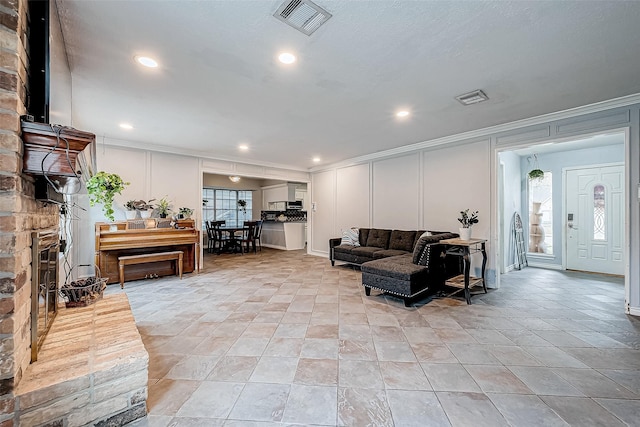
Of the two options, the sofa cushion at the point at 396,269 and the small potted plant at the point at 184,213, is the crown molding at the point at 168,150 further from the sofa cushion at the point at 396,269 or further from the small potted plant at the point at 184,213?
the sofa cushion at the point at 396,269

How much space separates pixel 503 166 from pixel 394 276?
3650 millimetres

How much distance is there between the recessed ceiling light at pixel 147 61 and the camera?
2.31 m

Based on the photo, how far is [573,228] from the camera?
5.45 meters

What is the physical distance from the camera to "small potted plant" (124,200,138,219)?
4812 millimetres

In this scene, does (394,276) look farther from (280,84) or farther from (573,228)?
(573,228)

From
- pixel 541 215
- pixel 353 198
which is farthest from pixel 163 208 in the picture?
pixel 541 215

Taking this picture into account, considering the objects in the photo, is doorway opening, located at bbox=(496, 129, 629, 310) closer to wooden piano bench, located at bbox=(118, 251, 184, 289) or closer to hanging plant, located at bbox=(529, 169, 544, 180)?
hanging plant, located at bbox=(529, 169, 544, 180)

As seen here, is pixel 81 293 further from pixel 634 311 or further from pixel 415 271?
pixel 634 311

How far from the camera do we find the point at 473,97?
306 cm

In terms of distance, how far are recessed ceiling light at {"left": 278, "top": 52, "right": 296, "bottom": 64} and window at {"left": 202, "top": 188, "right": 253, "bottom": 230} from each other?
7.81 m

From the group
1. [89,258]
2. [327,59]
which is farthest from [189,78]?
→ [89,258]

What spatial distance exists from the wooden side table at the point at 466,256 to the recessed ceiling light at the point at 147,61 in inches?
150

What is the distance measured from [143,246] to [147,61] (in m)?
3.15

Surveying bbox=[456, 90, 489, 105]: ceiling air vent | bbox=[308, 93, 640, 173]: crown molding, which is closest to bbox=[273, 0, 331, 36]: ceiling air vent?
bbox=[456, 90, 489, 105]: ceiling air vent
